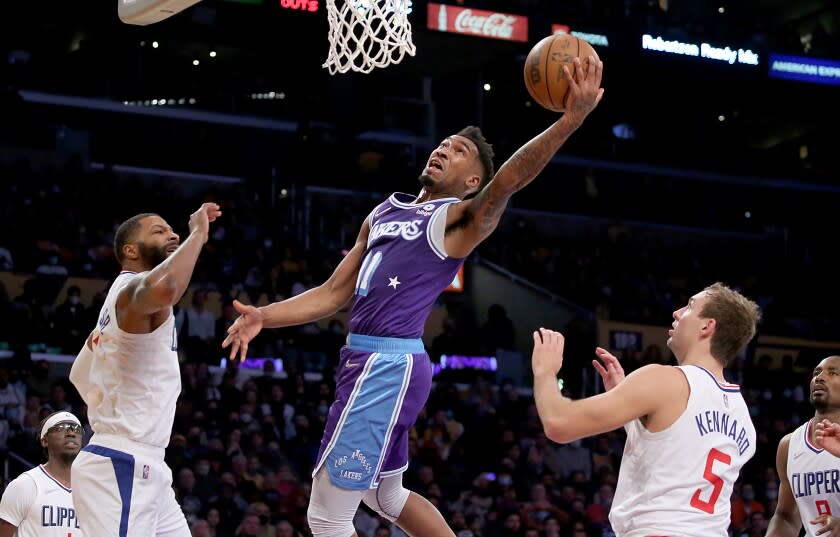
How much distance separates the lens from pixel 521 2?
718 inches

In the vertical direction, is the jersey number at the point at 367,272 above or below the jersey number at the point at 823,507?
above

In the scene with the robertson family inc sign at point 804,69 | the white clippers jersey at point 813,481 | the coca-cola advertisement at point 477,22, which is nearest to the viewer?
the white clippers jersey at point 813,481

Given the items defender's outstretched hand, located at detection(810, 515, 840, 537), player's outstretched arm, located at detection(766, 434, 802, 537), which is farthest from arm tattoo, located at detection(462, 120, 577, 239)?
player's outstretched arm, located at detection(766, 434, 802, 537)

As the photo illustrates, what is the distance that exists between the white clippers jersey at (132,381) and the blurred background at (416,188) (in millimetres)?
5464

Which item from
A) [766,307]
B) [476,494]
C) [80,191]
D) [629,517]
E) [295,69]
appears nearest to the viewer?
[629,517]

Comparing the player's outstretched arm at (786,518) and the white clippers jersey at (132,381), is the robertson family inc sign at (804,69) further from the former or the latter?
the white clippers jersey at (132,381)

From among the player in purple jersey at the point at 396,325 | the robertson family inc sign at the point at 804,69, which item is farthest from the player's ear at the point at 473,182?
the robertson family inc sign at the point at 804,69

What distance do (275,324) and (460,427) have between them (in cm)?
917

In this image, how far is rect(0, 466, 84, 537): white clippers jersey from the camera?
7320 mm

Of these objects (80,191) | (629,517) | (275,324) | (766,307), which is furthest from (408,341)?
(766,307)

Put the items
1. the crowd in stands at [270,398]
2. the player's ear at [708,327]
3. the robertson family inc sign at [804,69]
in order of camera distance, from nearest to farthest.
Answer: the player's ear at [708,327] < the crowd in stands at [270,398] < the robertson family inc sign at [804,69]

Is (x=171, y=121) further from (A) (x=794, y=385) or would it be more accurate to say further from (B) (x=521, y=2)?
(A) (x=794, y=385)

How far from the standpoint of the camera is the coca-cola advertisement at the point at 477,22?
1666 cm

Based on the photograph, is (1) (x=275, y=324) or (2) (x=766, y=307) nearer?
(1) (x=275, y=324)
